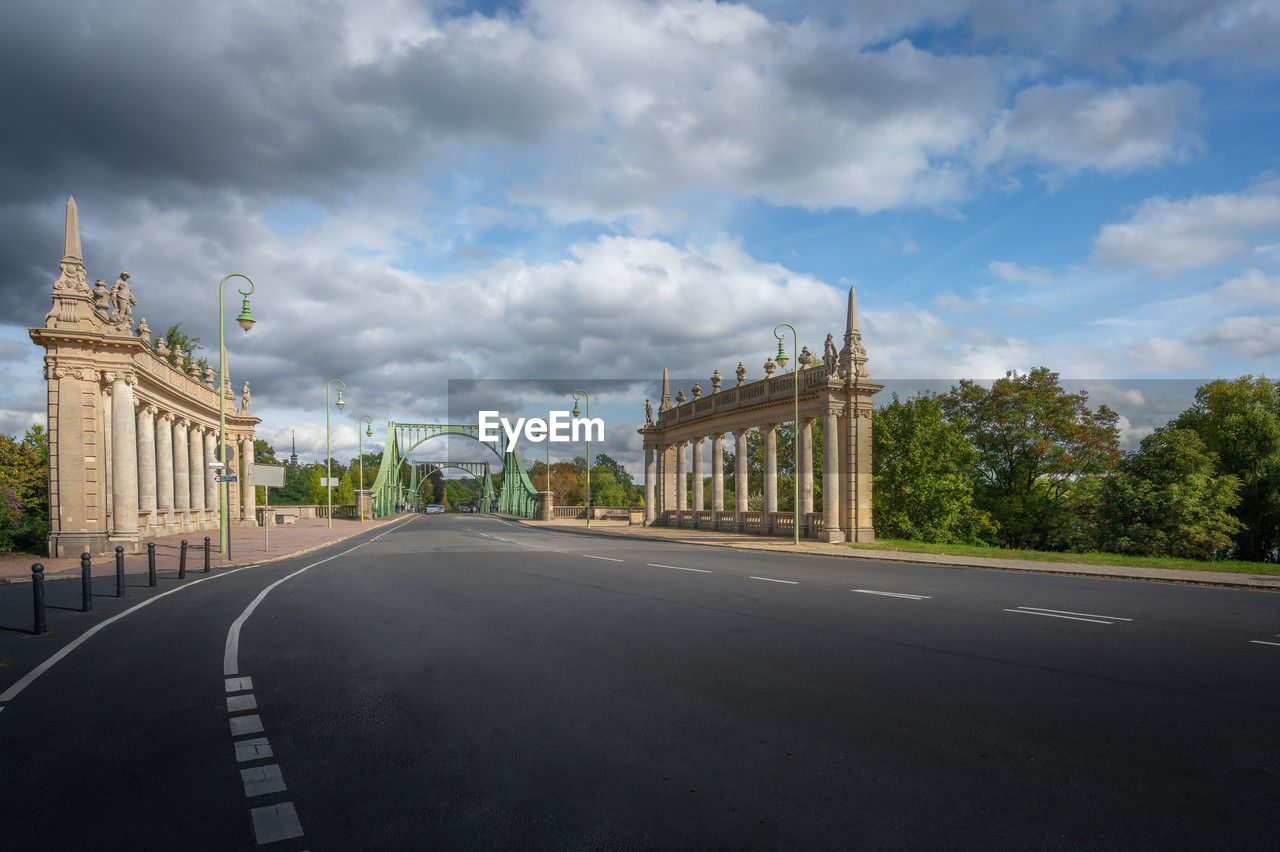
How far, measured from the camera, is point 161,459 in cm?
3531

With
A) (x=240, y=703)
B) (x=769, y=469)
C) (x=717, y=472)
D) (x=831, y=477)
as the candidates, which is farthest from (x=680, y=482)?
(x=240, y=703)

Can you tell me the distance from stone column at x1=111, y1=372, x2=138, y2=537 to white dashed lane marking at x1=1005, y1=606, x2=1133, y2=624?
27.3 metres

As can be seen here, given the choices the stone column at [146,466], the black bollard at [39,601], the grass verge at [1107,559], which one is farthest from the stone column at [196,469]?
the grass verge at [1107,559]

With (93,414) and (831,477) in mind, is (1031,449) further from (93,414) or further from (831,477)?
(93,414)

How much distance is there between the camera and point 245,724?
607 centimetres

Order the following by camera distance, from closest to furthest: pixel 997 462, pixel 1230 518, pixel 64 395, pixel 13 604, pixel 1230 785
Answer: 1. pixel 1230 785
2. pixel 13 604
3. pixel 64 395
4. pixel 1230 518
5. pixel 997 462

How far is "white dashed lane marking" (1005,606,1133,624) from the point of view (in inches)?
421

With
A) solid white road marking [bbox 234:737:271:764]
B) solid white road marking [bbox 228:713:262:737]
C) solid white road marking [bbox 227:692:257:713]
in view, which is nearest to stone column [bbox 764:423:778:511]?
solid white road marking [bbox 227:692:257:713]

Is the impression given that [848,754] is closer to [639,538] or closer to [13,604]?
[13,604]

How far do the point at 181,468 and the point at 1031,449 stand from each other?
45.0 meters

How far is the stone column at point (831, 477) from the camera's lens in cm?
3095

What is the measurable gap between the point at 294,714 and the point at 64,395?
23.9 meters

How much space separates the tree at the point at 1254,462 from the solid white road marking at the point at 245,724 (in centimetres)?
3432

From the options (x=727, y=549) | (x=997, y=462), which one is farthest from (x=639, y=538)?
(x=997, y=462)
